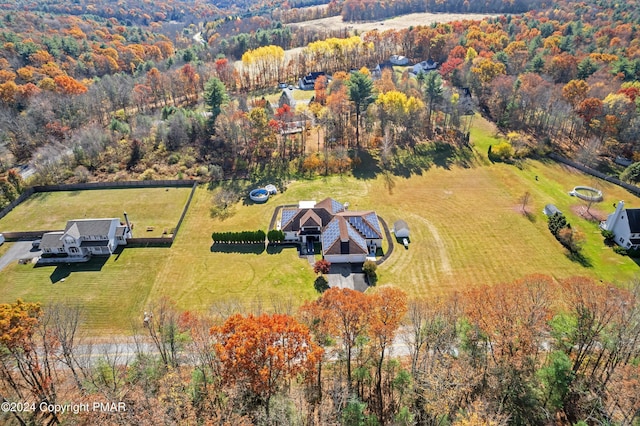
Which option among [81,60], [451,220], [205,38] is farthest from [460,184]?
[205,38]

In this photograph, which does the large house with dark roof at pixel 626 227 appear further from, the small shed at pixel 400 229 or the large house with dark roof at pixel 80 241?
the large house with dark roof at pixel 80 241

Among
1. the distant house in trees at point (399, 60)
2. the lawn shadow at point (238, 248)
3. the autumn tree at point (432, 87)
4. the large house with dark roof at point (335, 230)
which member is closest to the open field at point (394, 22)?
the distant house in trees at point (399, 60)

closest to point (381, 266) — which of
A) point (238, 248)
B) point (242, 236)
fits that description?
point (242, 236)

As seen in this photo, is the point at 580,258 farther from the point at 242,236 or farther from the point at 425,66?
the point at 425,66

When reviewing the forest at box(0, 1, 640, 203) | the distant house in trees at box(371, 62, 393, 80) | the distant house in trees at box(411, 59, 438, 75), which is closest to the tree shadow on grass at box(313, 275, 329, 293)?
the forest at box(0, 1, 640, 203)

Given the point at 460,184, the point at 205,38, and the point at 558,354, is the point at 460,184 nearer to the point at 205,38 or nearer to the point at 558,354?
the point at 558,354

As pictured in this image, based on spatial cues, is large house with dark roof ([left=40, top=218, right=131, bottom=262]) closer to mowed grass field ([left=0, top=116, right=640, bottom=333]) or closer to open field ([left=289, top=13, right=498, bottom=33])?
mowed grass field ([left=0, top=116, right=640, bottom=333])
